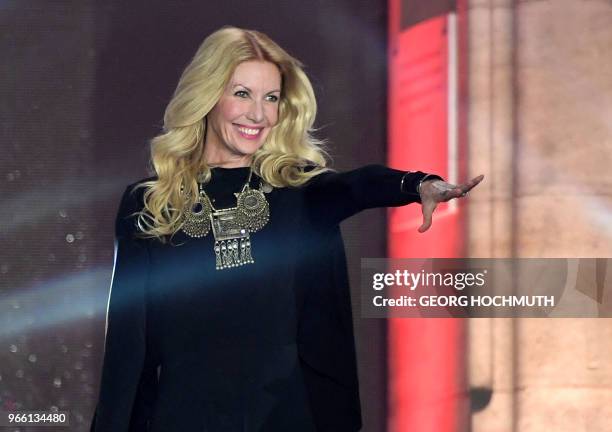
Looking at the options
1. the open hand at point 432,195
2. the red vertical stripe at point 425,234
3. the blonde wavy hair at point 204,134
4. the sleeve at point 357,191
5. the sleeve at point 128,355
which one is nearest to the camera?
the open hand at point 432,195

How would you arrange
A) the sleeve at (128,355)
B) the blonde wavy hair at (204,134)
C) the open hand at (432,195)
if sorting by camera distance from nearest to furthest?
the open hand at (432,195), the sleeve at (128,355), the blonde wavy hair at (204,134)

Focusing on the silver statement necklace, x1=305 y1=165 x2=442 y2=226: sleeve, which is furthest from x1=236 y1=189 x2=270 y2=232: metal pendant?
x1=305 y1=165 x2=442 y2=226: sleeve

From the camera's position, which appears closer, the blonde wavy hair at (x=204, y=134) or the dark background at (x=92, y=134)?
the blonde wavy hair at (x=204, y=134)

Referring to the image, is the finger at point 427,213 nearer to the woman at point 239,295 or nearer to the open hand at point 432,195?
the open hand at point 432,195

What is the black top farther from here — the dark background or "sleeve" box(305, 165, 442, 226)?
the dark background

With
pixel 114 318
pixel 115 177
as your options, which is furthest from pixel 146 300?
pixel 115 177

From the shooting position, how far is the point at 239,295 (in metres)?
2.77

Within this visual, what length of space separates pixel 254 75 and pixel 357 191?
47cm

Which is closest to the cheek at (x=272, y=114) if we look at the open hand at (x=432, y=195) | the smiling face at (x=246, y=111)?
the smiling face at (x=246, y=111)

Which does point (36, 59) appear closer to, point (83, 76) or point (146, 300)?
point (83, 76)

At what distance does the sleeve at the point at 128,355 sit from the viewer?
272 cm

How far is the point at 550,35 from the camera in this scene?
440 cm

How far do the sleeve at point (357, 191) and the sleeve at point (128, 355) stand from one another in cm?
44

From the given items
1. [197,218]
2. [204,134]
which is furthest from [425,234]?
[197,218]
